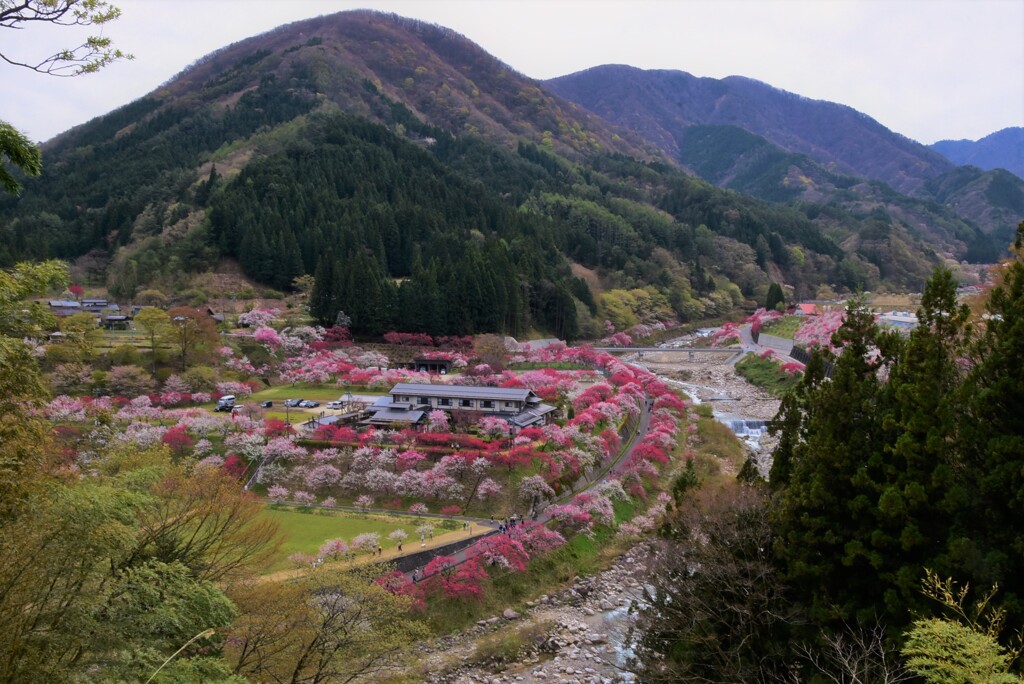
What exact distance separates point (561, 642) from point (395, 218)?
6061cm

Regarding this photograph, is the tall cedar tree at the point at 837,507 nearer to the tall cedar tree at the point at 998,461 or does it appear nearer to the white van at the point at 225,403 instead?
the tall cedar tree at the point at 998,461

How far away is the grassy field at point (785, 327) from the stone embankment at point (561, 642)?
47855mm

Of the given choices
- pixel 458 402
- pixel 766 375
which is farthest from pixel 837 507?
pixel 766 375

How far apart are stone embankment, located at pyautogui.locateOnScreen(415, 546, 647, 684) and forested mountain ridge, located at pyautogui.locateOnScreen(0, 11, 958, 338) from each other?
1351 inches

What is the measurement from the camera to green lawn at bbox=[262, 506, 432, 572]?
21.1 meters

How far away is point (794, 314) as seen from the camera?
236 ft

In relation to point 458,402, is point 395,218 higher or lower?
higher

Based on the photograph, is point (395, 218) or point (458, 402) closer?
point (458, 402)

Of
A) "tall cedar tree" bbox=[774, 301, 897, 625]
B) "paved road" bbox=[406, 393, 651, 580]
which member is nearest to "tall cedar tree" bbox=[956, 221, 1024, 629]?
"tall cedar tree" bbox=[774, 301, 897, 625]

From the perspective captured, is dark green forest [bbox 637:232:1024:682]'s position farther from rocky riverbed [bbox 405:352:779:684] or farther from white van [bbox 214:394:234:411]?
white van [bbox 214:394:234:411]

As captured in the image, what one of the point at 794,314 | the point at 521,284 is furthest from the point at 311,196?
the point at 794,314

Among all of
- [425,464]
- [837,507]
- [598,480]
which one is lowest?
[598,480]

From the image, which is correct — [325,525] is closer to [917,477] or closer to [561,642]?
[561,642]

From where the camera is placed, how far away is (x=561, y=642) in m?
→ 18.5
